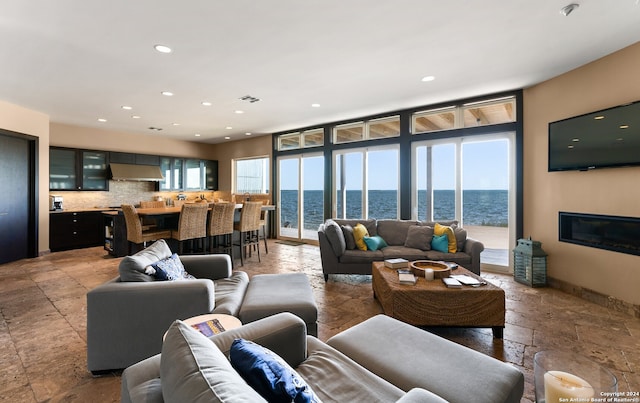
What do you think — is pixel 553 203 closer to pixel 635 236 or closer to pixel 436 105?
pixel 635 236

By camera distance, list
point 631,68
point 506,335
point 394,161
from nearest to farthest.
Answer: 1. point 506,335
2. point 631,68
3. point 394,161

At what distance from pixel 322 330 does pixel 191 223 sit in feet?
9.71

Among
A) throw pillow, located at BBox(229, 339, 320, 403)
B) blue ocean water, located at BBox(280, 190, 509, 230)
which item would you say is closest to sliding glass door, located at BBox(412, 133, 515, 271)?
blue ocean water, located at BBox(280, 190, 509, 230)

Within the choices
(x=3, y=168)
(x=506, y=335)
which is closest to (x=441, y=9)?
(x=506, y=335)

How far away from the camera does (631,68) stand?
3.26m

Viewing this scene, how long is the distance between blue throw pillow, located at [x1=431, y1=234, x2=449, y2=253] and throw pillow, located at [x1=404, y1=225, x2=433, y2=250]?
0.08 metres

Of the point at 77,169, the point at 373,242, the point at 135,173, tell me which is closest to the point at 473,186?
the point at 373,242

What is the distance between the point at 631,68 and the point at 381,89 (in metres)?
2.79

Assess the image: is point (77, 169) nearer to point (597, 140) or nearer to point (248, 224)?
point (248, 224)

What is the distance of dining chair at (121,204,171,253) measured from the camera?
475 centimetres

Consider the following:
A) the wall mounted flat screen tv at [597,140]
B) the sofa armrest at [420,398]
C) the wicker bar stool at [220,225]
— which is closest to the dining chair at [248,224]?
the wicker bar stool at [220,225]

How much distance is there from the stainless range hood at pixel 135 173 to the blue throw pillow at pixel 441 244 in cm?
711

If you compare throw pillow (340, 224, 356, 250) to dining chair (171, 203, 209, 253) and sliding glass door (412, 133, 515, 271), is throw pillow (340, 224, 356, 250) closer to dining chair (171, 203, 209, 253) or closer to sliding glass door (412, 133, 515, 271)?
sliding glass door (412, 133, 515, 271)

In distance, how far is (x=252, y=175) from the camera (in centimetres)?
907
